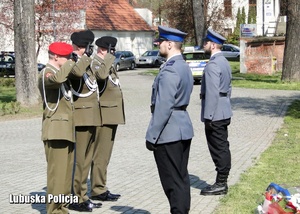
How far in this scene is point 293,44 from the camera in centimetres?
2872

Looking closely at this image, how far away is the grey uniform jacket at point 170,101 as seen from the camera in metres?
6.27

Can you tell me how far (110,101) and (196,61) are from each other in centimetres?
2132

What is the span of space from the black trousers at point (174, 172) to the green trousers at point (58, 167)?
105 cm

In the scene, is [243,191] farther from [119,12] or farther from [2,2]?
[119,12]

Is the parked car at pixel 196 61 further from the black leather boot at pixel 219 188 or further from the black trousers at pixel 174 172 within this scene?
the black trousers at pixel 174 172

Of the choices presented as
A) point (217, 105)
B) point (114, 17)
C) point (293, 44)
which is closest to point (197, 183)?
point (217, 105)

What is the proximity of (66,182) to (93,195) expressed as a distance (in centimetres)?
130

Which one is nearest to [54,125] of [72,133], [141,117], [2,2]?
[72,133]

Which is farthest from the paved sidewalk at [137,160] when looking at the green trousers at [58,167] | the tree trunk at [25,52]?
the tree trunk at [25,52]

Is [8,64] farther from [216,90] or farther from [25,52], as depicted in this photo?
[216,90]

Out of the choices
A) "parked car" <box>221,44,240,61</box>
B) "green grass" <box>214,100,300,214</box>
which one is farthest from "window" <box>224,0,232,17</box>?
"green grass" <box>214,100,300,214</box>

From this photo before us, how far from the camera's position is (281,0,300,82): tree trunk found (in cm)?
2858

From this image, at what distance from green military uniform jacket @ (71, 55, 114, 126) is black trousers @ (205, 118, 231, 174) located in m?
1.47

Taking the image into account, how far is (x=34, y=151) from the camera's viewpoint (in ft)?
41.0
